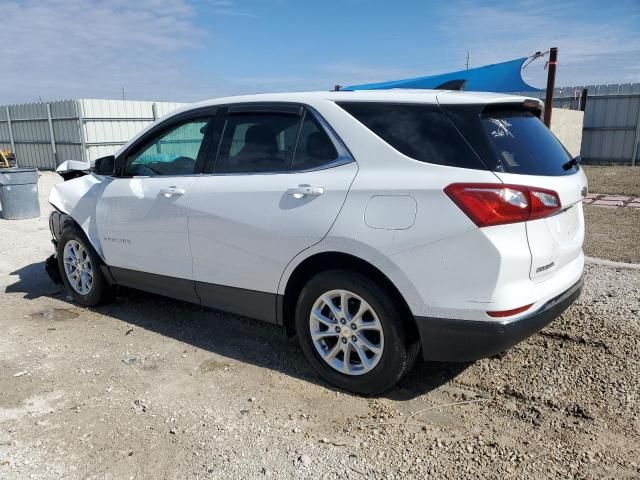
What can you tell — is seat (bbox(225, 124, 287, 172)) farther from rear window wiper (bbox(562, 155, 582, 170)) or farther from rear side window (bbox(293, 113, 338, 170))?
rear window wiper (bbox(562, 155, 582, 170))

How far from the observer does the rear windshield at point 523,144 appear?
291 centimetres

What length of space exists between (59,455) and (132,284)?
6.35ft

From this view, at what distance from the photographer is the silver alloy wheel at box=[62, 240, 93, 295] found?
16.4 feet

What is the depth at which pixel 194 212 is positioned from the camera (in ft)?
12.7

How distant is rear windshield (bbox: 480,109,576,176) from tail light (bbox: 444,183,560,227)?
5.7 inches

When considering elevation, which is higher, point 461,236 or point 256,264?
point 461,236

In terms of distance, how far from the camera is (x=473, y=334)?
9.41 ft

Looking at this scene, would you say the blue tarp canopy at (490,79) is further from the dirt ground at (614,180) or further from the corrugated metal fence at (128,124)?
the corrugated metal fence at (128,124)

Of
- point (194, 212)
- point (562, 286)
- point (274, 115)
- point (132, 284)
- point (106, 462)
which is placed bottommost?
point (106, 462)

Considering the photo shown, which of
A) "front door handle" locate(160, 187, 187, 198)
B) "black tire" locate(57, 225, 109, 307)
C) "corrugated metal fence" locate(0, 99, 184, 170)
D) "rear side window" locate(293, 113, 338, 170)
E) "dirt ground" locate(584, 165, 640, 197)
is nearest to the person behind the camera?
"rear side window" locate(293, 113, 338, 170)

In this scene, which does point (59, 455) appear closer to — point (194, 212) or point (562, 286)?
point (194, 212)

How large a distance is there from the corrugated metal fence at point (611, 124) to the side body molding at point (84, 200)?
17.1 m

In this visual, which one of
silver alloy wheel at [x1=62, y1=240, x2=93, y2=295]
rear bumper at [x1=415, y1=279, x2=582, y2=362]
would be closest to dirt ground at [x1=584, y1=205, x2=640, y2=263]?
rear bumper at [x1=415, y1=279, x2=582, y2=362]

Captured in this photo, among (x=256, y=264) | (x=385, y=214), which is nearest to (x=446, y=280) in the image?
(x=385, y=214)
